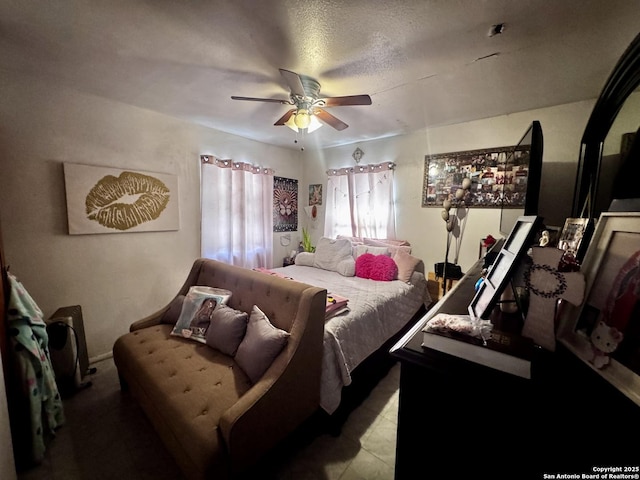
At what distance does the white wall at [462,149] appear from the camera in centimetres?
222

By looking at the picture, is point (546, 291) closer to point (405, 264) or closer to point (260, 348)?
point (260, 348)

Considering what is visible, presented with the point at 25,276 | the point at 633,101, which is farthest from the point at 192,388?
the point at 633,101

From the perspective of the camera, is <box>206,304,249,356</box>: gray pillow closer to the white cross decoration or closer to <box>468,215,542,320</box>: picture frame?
<box>468,215,542,320</box>: picture frame

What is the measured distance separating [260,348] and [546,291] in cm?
127

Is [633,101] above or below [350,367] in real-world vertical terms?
above

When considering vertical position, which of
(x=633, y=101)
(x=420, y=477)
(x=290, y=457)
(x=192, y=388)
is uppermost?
(x=633, y=101)

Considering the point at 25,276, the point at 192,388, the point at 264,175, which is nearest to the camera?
the point at 192,388

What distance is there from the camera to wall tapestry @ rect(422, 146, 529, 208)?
2.34 metres

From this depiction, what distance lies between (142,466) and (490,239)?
3047 millimetres

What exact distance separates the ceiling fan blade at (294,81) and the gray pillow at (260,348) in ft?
5.09

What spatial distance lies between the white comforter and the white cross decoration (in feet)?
3.67

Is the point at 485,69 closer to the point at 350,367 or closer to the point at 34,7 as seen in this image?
the point at 350,367

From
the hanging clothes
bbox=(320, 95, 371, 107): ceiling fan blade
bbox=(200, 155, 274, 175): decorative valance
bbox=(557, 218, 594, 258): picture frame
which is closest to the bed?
bbox=(557, 218, 594, 258): picture frame

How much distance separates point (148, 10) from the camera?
1233 mm
